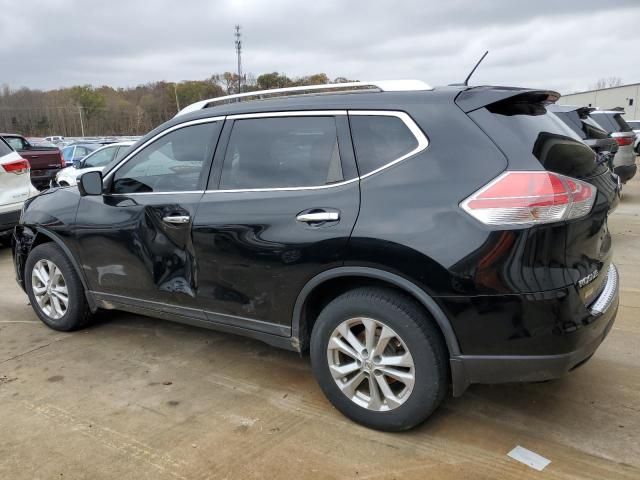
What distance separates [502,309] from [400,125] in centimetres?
104

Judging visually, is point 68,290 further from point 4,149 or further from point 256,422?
point 4,149

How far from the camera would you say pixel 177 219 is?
3.45 meters

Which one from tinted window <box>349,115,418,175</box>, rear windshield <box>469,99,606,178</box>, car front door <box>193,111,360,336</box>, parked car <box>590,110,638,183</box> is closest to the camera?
rear windshield <box>469,99,606,178</box>

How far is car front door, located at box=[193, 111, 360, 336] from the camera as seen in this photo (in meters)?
2.86

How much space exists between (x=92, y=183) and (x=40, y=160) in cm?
1172

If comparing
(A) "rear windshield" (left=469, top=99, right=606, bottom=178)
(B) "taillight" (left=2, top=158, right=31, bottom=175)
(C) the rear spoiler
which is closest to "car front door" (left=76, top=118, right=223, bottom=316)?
(C) the rear spoiler

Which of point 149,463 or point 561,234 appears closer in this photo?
point 561,234

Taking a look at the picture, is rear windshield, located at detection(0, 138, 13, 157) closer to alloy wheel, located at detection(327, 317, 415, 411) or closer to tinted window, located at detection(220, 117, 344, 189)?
tinted window, located at detection(220, 117, 344, 189)

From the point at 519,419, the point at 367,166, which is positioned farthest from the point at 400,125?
the point at 519,419

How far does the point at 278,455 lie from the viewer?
→ 107 inches

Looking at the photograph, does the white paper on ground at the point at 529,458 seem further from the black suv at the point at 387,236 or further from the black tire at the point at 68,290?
the black tire at the point at 68,290

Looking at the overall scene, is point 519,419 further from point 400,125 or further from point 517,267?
point 400,125

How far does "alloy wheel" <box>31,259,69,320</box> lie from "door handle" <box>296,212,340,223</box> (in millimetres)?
2443

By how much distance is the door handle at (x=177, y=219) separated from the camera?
3410mm
